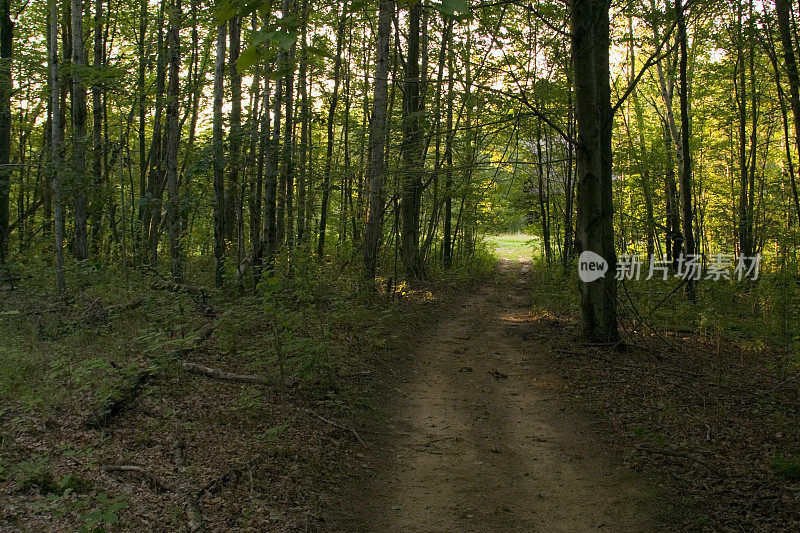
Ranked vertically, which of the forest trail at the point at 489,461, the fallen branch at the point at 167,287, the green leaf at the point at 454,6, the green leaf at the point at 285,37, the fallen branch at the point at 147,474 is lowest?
the forest trail at the point at 489,461

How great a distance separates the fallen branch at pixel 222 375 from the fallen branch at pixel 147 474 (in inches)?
84.2

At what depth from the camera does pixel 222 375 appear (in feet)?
22.5

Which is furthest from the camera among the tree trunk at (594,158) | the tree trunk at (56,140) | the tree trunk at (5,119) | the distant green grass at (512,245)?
the distant green grass at (512,245)

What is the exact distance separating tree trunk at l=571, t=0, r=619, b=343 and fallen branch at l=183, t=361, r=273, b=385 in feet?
17.8

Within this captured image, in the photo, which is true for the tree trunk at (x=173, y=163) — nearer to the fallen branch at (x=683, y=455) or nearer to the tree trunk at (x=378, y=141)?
the tree trunk at (x=378, y=141)

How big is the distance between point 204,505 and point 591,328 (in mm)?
6767

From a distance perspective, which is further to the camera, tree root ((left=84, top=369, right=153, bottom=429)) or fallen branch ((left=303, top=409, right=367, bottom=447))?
fallen branch ((left=303, top=409, right=367, bottom=447))

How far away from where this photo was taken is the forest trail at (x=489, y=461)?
4.23 m

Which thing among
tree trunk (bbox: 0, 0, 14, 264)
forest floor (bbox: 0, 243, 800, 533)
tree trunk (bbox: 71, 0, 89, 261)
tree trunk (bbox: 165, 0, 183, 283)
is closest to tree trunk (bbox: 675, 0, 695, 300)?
forest floor (bbox: 0, 243, 800, 533)

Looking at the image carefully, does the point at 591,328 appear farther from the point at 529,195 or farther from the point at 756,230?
the point at 529,195

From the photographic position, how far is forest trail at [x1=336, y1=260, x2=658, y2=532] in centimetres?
423

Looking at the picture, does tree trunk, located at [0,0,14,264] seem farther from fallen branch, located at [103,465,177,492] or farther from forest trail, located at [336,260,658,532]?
forest trail, located at [336,260,658,532]

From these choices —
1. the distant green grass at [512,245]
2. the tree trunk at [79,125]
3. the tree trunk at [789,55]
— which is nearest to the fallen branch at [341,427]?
the tree trunk at [79,125]

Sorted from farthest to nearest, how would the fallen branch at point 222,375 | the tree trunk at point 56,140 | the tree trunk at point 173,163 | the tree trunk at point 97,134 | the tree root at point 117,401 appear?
the tree trunk at point 97,134
the tree trunk at point 173,163
the tree trunk at point 56,140
the fallen branch at point 222,375
the tree root at point 117,401
